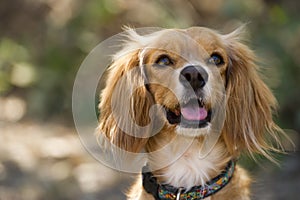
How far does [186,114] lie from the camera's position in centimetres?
391

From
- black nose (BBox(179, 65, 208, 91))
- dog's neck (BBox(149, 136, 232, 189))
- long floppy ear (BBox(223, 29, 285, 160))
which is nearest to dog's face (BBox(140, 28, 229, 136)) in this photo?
black nose (BBox(179, 65, 208, 91))

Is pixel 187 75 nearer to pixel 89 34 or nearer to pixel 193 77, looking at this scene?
pixel 193 77

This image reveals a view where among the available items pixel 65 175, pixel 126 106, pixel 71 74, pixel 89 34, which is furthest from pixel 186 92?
pixel 71 74

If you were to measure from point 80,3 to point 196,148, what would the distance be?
4364 mm

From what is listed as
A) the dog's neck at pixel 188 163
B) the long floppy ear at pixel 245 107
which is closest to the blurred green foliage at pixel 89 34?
the long floppy ear at pixel 245 107

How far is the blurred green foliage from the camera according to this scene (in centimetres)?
688

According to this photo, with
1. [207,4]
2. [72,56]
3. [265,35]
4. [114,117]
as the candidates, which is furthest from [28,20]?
[114,117]

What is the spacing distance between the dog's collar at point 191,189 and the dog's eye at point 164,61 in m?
0.64

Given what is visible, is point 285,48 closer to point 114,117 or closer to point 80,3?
point 80,3

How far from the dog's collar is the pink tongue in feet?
1.25

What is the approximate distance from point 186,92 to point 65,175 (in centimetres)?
364

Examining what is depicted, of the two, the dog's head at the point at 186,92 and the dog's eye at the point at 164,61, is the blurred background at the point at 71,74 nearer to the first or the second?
the dog's head at the point at 186,92

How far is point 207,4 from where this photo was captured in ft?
26.1

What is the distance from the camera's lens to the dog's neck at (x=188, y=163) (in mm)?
4160
